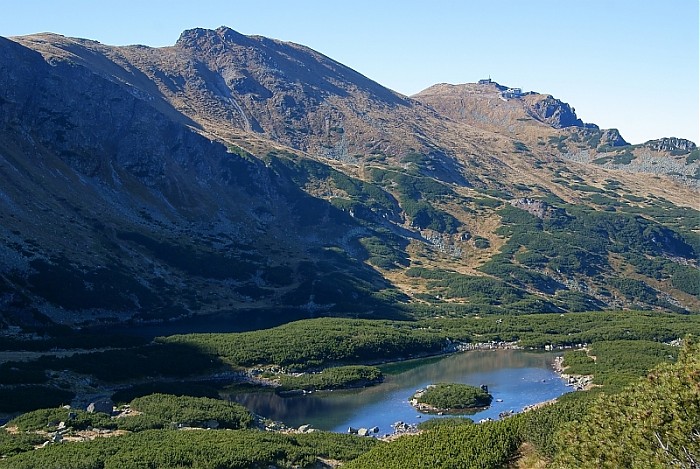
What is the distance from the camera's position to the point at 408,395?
81.8 metres

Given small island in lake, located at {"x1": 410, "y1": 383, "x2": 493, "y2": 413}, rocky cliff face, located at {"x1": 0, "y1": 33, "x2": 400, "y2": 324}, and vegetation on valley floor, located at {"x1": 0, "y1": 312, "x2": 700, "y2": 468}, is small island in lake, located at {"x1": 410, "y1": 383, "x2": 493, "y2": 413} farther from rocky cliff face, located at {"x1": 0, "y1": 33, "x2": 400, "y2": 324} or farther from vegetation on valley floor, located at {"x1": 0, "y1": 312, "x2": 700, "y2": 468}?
rocky cliff face, located at {"x1": 0, "y1": 33, "x2": 400, "y2": 324}

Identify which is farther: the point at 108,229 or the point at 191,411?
the point at 108,229

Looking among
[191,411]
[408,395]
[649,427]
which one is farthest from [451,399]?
[649,427]

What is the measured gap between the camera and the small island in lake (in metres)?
75.2

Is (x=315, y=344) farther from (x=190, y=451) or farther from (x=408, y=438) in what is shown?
(x=408, y=438)

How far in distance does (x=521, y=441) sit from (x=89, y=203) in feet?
450

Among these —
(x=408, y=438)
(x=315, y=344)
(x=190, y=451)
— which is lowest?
(x=315, y=344)

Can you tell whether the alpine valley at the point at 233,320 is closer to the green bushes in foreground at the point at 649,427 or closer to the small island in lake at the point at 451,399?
the green bushes in foreground at the point at 649,427

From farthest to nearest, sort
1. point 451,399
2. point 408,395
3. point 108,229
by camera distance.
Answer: point 108,229, point 408,395, point 451,399

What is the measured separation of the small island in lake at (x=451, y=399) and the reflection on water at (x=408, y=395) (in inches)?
46.1

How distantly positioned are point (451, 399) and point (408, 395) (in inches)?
257

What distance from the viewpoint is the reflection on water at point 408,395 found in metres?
71.0

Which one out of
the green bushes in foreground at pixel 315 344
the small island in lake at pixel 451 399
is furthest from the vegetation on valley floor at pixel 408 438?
the green bushes in foreground at pixel 315 344

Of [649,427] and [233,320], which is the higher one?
[649,427]
